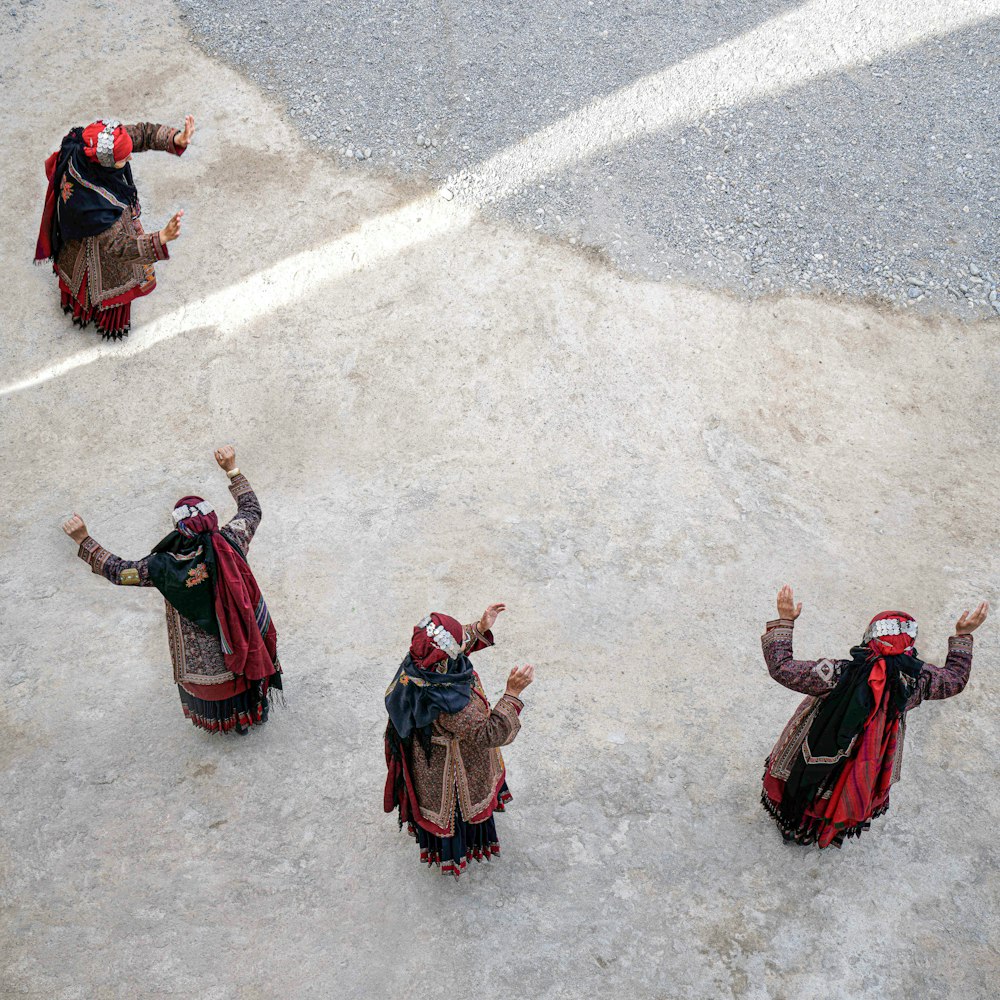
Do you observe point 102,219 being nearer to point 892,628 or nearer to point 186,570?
point 186,570

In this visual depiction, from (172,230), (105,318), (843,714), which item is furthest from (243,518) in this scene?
(105,318)

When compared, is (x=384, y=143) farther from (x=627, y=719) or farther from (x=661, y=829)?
(x=661, y=829)

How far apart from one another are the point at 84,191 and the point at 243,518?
2844mm

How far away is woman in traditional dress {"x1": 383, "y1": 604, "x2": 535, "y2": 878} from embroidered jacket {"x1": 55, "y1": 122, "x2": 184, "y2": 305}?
12.4ft

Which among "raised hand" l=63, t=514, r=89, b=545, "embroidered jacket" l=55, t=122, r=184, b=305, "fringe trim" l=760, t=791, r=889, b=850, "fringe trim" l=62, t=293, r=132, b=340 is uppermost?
"embroidered jacket" l=55, t=122, r=184, b=305

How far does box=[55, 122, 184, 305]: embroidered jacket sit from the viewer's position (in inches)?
259

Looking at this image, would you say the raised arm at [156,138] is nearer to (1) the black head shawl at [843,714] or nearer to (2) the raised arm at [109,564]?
(2) the raised arm at [109,564]

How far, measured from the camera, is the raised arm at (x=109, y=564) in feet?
15.3

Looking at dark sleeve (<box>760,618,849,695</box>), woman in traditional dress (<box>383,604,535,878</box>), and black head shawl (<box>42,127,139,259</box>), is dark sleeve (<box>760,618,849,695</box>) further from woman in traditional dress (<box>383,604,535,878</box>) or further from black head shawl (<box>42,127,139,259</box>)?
black head shawl (<box>42,127,139,259</box>)

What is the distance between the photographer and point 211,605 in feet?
15.7

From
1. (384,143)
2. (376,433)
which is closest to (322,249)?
(384,143)

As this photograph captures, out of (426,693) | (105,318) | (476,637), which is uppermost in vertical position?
(105,318)

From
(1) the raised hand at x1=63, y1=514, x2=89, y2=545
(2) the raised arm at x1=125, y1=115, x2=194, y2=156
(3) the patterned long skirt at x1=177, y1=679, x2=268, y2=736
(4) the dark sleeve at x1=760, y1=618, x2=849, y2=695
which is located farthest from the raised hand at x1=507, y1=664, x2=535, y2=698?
(2) the raised arm at x1=125, y1=115, x2=194, y2=156

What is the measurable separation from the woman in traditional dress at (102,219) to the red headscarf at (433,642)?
135 inches
